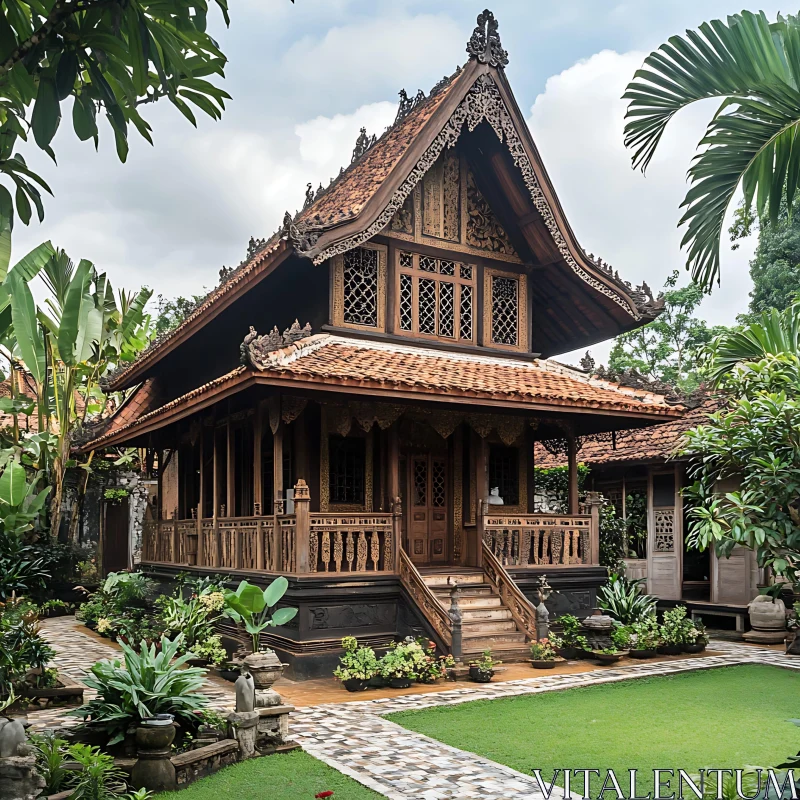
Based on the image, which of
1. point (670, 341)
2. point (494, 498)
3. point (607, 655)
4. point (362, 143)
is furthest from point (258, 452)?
point (670, 341)

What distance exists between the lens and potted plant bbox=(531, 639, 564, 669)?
36.0ft

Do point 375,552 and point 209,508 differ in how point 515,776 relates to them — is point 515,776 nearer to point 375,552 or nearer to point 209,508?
point 375,552

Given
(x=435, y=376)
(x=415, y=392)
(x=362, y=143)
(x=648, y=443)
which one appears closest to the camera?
(x=415, y=392)

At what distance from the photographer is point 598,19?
8.69 meters

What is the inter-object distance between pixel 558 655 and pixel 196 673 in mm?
5742

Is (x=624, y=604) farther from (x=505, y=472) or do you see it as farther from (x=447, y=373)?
(x=447, y=373)

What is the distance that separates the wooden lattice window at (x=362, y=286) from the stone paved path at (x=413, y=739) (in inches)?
216

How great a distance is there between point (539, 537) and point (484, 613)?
225cm

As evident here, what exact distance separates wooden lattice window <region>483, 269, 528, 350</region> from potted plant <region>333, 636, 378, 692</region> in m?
6.05

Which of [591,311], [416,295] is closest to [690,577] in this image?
[591,311]

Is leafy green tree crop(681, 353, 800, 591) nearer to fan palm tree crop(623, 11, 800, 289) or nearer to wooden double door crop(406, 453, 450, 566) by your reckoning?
fan palm tree crop(623, 11, 800, 289)

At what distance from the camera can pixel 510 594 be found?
39.6 ft

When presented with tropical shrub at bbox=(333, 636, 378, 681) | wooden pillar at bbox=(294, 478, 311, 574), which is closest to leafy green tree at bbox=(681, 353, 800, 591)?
tropical shrub at bbox=(333, 636, 378, 681)

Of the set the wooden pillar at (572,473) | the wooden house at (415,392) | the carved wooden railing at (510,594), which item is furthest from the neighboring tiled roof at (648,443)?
the carved wooden railing at (510,594)
